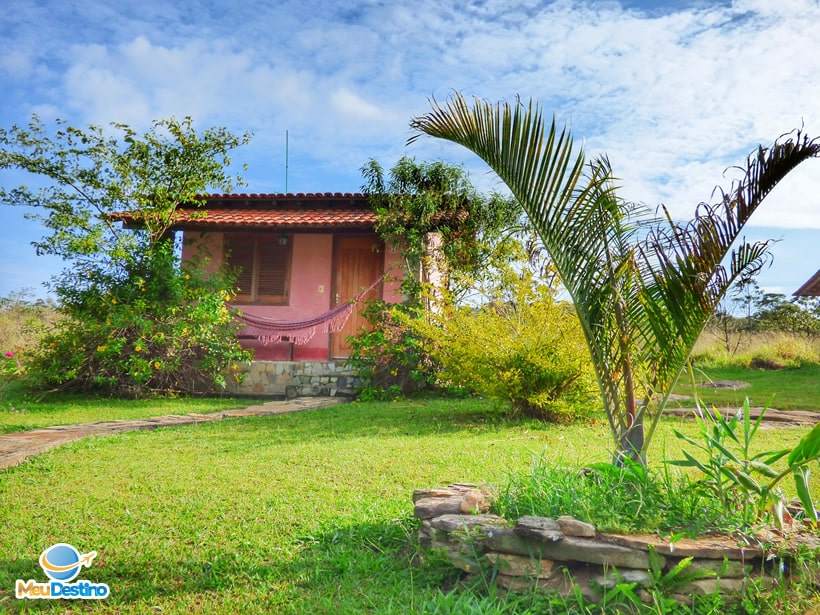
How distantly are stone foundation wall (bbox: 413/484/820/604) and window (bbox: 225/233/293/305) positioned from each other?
8047 mm

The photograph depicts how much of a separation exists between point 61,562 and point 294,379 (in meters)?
6.56

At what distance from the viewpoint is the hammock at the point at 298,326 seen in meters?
8.73

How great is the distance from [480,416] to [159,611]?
15.1ft

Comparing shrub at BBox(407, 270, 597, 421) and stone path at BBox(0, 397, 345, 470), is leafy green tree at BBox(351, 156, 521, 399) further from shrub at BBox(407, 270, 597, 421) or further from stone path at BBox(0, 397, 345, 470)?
shrub at BBox(407, 270, 597, 421)

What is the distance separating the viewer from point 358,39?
5.41 metres

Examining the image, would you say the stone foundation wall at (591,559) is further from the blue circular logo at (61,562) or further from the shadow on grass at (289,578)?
the blue circular logo at (61,562)

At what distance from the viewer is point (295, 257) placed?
9.98 m

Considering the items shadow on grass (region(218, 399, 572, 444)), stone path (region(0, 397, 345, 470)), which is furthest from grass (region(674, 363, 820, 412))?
stone path (region(0, 397, 345, 470))

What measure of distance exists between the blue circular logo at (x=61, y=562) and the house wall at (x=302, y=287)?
274 inches

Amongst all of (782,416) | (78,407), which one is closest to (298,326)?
(78,407)

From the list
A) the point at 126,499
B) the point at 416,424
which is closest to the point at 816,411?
the point at 416,424

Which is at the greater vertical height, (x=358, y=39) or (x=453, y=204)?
(x=358, y=39)

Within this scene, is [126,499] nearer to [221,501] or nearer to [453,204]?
[221,501]

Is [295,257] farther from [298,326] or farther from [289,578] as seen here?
[289,578]
